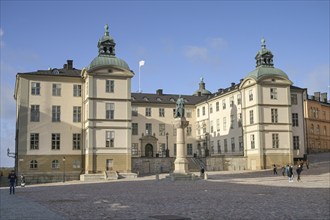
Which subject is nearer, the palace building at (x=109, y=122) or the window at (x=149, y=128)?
the palace building at (x=109, y=122)

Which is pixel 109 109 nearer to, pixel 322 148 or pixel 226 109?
pixel 226 109

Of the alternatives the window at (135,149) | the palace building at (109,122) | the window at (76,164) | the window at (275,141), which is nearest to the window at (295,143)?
the palace building at (109,122)

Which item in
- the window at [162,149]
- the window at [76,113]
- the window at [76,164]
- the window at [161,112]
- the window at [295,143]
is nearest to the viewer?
the window at [76,164]

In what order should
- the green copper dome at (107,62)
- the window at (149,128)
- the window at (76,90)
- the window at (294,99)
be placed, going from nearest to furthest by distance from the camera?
the green copper dome at (107,62)
the window at (76,90)
the window at (294,99)
the window at (149,128)

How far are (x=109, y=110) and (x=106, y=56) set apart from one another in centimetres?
790

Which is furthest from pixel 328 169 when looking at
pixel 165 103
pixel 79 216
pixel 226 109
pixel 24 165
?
pixel 79 216

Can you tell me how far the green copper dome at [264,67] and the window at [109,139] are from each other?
22.6m

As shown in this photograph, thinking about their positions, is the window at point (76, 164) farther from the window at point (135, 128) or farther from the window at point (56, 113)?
the window at point (135, 128)

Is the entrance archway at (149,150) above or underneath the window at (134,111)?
underneath

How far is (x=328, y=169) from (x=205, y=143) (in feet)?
90.8

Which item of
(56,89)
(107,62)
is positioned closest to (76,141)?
(56,89)

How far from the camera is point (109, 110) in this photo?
190 feet

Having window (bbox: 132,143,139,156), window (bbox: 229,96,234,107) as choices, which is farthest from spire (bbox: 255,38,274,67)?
window (bbox: 132,143,139,156)

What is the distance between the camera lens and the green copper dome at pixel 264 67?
63.3 meters
